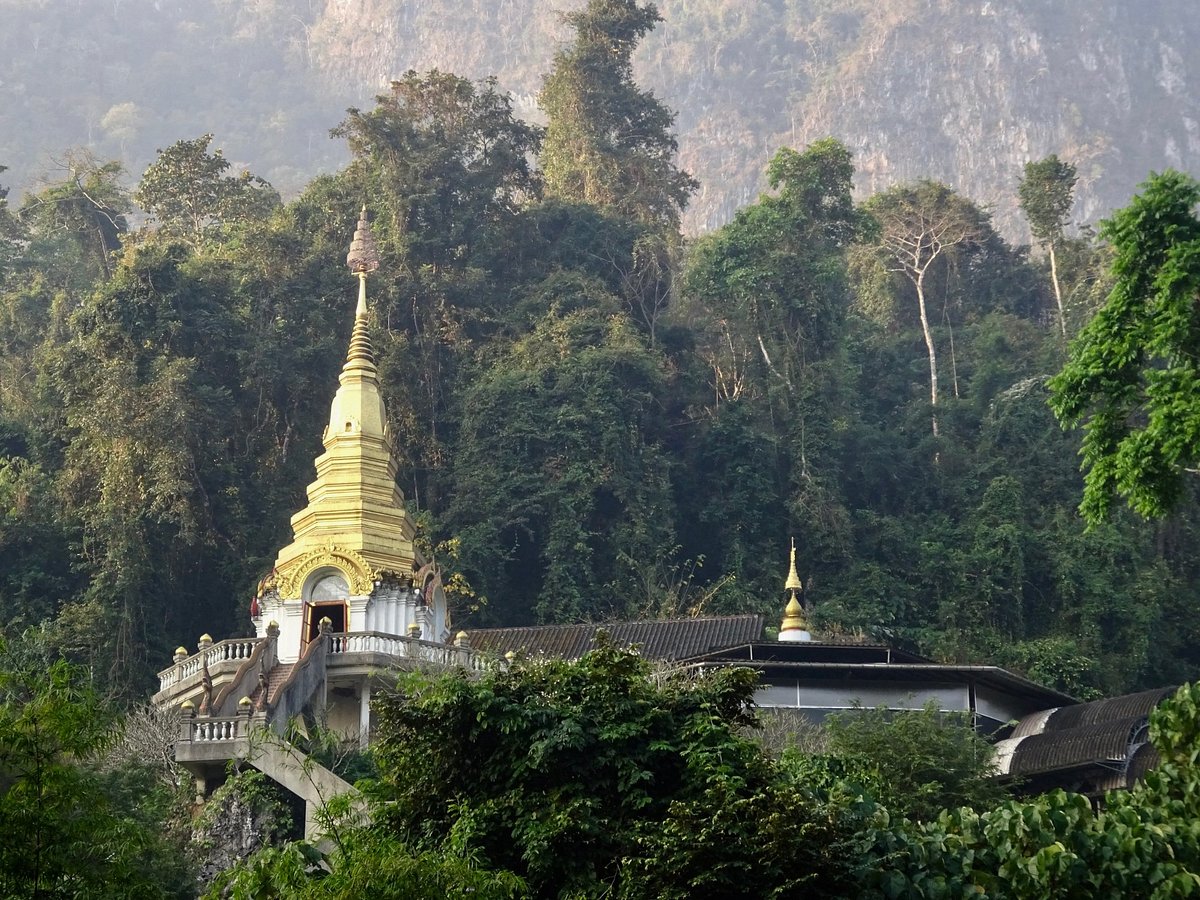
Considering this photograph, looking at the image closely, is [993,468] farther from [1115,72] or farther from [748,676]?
[1115,72]

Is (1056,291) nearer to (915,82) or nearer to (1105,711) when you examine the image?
(1105,711)

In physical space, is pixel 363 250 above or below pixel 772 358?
above

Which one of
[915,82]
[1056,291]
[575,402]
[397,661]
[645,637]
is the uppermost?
[915,82]

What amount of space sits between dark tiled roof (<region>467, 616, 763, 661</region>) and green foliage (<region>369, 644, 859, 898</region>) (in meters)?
13.5

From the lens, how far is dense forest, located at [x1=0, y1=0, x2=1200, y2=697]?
4562 cm

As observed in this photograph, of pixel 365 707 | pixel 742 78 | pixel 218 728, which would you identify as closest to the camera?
pixel 218 728

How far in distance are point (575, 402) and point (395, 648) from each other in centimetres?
1289

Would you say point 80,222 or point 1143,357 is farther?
point 80,222

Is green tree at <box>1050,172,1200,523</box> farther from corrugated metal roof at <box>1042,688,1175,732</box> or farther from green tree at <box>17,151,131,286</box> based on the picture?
green tree at <box>17,151,131,286</box>

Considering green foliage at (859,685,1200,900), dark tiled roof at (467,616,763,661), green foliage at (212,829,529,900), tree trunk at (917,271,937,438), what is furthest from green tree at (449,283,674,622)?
green foliage at (212,829,529,900)

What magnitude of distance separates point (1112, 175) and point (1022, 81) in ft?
25.7

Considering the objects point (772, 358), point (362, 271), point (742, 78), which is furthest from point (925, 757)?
point (742, 78)

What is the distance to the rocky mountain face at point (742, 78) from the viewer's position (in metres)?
105

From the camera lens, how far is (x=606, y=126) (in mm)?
62531
